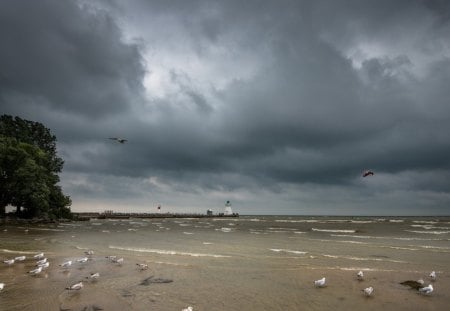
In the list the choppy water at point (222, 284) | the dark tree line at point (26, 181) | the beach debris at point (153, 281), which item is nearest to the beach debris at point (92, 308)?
the choppy water at point (222, 284)

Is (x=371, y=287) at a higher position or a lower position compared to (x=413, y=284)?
higher

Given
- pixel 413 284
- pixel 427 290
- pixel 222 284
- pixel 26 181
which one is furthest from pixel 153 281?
pixel 26 181

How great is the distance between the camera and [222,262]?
19.6 m

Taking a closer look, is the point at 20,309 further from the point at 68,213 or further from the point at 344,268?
the point at 68,213

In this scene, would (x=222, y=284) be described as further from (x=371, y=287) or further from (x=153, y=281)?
(x=371, y=287)

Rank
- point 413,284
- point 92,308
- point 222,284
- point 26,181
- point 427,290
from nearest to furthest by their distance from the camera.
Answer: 1. point 92,308
2. point 427,290
3. point 222,284
4. point 413,284
5. point 26,181

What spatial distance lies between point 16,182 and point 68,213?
2254 centimetres

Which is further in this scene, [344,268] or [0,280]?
[344,268]

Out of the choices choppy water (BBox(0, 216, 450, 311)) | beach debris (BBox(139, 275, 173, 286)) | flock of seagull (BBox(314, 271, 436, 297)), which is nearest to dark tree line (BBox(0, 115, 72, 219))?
choppy water (BBox(0, 216, 450, 311))

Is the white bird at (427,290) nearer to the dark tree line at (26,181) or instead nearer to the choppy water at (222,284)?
the choppy water at (222,284)

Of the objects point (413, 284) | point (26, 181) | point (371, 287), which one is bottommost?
point (413, 284)

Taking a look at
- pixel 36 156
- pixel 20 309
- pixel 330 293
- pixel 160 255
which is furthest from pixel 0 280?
pixel 36 156

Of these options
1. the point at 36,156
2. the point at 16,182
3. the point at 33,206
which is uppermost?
the point at 36,156

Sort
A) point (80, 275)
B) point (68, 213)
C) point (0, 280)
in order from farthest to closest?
point (68, 213), point (80, 275), point (0, 280)
